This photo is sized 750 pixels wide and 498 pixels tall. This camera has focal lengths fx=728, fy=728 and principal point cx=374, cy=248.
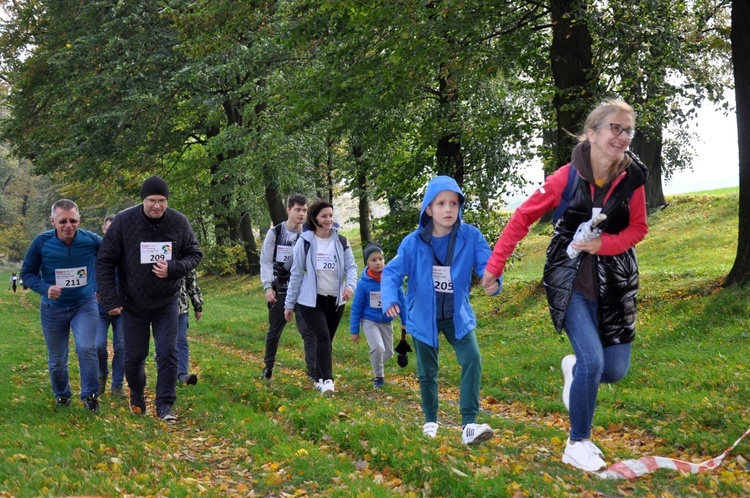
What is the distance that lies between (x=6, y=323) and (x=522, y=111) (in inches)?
655

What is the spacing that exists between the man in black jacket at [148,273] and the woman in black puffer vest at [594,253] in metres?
4.20

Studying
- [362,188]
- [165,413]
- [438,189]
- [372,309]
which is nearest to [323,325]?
[372,309]

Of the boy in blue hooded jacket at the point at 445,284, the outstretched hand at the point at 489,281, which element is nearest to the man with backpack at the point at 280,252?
the boy in blue hooded jacket at the point at 445,284

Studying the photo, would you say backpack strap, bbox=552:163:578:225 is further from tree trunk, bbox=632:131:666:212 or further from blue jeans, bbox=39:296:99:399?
tree trunk, bbox=632:131:666:212

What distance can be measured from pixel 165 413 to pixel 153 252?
181 centimetres

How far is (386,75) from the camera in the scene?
591 inches

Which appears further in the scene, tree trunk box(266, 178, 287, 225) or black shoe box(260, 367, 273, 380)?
tree trunk box(266, 178, 287, 225)

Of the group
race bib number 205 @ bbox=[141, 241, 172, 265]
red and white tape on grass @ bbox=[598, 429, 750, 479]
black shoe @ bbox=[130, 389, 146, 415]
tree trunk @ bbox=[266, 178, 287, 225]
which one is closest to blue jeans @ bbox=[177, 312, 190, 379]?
black shoe @ bbox=[130, 389, 146, 415]

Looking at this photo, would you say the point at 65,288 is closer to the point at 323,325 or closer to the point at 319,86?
the point at 323,325

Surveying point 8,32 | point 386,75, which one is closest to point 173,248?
point 386,75

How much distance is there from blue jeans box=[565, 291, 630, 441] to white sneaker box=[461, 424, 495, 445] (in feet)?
2.51

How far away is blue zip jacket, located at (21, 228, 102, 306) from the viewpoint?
27.1 feet

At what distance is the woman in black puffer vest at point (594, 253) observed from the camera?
4.93 meters

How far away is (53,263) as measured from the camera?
8266 millimetres
